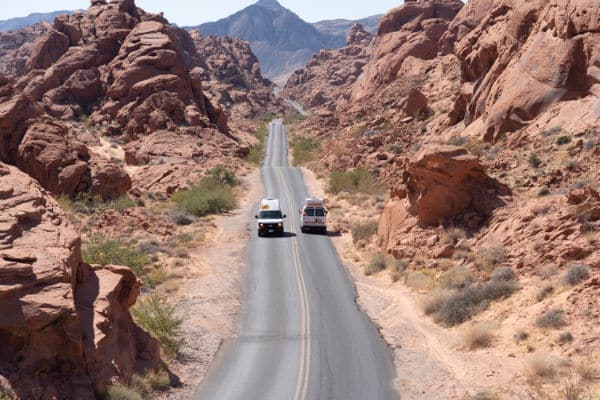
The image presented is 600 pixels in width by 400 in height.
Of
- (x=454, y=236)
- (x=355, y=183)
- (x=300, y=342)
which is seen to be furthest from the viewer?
(x=355, y=183)

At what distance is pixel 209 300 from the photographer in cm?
2448

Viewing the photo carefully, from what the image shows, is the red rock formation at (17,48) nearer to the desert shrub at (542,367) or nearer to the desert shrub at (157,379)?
the desert shrub at (157,379)

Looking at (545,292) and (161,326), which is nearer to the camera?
(161,326)

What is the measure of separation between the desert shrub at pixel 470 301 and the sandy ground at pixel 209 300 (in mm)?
7617

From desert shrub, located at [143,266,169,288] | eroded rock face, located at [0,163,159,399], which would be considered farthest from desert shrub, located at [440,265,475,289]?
eroded rock face, located at [0,163,159,399]

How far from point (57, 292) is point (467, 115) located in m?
37.9

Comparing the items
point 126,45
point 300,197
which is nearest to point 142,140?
point 126,45

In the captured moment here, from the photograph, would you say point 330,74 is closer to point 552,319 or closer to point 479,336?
point 479,336

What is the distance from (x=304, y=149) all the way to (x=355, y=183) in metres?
30.8

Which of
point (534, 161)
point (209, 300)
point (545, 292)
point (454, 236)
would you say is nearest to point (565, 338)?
point (545, 292)

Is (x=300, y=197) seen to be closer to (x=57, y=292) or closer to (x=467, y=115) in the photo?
(x=467, y=115)

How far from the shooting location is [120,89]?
69750mm

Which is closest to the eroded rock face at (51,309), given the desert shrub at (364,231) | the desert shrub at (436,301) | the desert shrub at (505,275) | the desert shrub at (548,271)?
the desert shrub at (436,301)

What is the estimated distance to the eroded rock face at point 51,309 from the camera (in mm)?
11578
